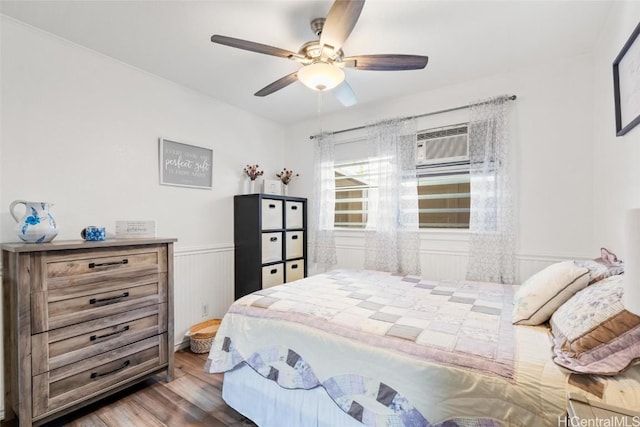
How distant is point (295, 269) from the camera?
3553mm

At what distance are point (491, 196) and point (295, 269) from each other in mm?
2235

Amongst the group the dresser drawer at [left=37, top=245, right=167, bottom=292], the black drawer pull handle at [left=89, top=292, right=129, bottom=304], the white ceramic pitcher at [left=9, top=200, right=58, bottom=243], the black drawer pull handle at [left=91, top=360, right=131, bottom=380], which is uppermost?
the white ceramic pitcher at [left=9, top=200, right=58, bottom=243]

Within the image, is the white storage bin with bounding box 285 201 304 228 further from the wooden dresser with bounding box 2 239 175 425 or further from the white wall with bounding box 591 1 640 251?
the white wall with bounding box 591 1 640 251

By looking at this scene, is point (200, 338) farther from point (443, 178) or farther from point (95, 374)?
point (443, 178)

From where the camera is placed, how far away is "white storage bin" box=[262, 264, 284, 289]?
3.13m

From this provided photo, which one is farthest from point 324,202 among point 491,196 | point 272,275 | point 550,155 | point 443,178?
point 550,155

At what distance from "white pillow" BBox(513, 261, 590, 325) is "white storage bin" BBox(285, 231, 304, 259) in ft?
7.89


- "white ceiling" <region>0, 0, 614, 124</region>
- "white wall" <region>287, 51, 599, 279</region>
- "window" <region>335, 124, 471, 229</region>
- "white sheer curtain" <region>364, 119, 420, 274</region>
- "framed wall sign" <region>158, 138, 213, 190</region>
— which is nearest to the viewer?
"white ceiling" <region>0, 0, 614, 124</region>

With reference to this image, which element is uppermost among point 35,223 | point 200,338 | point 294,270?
point 35,223

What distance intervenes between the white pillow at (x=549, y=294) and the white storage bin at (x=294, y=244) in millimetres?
2405

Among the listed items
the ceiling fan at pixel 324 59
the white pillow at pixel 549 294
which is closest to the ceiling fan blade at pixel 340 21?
the ceiling fan at pixel 324 59

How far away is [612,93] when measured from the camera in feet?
6.15

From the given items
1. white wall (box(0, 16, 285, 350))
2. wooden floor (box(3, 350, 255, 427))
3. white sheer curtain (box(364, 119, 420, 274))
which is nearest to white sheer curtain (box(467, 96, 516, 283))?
white sheer curtain (box(364, 119, 420, 274))

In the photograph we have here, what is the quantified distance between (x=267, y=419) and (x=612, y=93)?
9.65 feet
